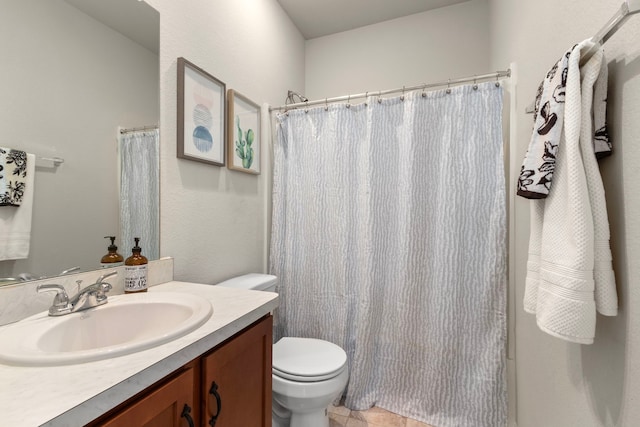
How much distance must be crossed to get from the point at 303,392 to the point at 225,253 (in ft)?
2.55

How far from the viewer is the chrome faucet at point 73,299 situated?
0.78 m

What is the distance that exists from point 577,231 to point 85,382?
0.99m

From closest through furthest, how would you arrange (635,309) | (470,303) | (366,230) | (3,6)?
(635,309) < (3,6) < (470,303) < (366,230)

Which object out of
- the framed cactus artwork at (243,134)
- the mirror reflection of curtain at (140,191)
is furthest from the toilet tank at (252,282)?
the framed cactus artwork at (243,134)

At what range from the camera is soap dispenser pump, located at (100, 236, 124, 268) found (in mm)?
1000

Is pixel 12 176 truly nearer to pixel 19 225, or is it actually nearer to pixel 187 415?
pixel 19 225

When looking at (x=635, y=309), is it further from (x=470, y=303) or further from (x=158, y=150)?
(x=158, y=150)

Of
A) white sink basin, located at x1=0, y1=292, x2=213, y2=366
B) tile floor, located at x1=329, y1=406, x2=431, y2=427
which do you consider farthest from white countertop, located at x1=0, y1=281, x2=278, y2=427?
tile floor, located at x1=329, y1=406, x2=431, y2=427

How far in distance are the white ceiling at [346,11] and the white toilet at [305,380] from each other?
1.99 metres

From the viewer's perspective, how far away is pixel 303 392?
121 cm

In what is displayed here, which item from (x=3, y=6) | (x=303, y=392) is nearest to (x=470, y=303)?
(x=303, y=392)

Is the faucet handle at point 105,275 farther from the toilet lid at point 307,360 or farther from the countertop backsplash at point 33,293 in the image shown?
the toilet lid at point 307,360

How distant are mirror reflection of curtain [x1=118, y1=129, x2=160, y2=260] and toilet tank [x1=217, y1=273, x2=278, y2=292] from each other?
406mm

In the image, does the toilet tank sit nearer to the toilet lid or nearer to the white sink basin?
the toilet lid
